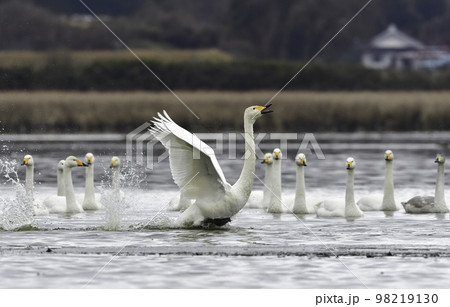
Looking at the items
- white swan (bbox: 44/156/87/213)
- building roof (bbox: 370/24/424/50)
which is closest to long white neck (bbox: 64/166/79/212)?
white swan (bbox: 44/156/87/213)

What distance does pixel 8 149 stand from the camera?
32719 mm

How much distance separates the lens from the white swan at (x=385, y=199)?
54.7ft

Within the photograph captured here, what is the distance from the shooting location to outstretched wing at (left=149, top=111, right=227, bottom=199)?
1377 centimetres

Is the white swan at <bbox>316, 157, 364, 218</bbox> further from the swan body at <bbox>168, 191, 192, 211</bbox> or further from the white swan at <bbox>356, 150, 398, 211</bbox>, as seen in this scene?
the swan body at <bbox>168, 191, 192, 211</bbox>

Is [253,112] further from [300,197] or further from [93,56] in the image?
[93,56]

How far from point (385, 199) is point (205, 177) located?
11.7 ft

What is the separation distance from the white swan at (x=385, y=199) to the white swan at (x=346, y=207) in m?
0.75

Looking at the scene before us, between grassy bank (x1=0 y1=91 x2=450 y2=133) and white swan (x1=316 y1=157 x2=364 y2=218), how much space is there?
59.1 feet

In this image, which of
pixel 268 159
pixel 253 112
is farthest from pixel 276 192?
pixel 253 112

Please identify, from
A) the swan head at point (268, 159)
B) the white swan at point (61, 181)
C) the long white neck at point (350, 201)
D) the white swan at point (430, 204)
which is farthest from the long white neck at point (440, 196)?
the white swan at point (61, 181)

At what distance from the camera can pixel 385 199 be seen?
16.7 meters

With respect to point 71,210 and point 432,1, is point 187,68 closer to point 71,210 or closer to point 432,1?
point 71,210

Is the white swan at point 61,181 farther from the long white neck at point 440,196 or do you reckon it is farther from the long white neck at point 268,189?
the long white neck at point 440,196
